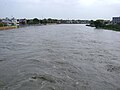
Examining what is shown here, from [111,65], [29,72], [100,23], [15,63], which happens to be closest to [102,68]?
[111,65]

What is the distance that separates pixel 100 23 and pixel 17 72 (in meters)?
81.6

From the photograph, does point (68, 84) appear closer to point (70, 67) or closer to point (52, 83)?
point (52, 83)

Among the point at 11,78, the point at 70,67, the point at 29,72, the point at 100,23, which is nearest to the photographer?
the point at 11,78

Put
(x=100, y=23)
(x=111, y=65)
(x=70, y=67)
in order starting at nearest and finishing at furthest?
1. (x=70, y=67)
2. (x=111, y=65)
3. (x=100, y=23)

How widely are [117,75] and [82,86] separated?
2.99 meters

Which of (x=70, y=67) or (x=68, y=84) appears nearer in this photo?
(x=68, y=84)

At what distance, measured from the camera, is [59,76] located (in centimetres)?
966

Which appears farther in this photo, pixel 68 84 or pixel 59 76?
pixel 59 76

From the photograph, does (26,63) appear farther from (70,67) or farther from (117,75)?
(117,75)

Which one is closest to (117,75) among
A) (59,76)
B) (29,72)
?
(59,76)

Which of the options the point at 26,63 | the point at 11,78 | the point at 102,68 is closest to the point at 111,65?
the point at 102,68

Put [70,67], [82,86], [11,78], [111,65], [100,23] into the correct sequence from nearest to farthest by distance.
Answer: [82,86]
[11,78]
[70,67]
[111,65]
[100,23]

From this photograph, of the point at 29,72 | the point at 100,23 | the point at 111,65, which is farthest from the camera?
the point at 100,23

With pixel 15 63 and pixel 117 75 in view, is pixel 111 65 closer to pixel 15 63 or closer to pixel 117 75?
pixel 117 75
